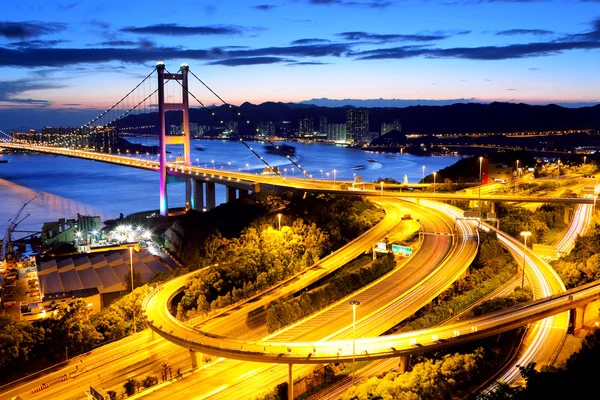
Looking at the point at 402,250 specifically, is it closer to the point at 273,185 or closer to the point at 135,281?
the point at 135,281

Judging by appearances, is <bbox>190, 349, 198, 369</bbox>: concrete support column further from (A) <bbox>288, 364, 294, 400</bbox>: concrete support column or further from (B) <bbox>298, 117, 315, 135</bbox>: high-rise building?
(B) <bbox>298, 117, 315, 135</bbox>: high-rise building

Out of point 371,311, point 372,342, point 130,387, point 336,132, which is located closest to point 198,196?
point 371,311

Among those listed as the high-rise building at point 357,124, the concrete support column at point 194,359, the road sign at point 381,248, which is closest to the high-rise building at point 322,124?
the high-rise building at point 357,124

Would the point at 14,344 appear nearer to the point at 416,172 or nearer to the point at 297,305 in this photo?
the point at 297,305

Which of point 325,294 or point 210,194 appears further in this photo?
point 210,194

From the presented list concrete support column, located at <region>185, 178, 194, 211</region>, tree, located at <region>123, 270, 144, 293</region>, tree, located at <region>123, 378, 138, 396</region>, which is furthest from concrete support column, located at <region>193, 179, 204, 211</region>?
tree, located at <region>123, 378, 138, 396</region>

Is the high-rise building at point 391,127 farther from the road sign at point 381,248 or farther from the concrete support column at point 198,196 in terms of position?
the road sign at point 381,248
